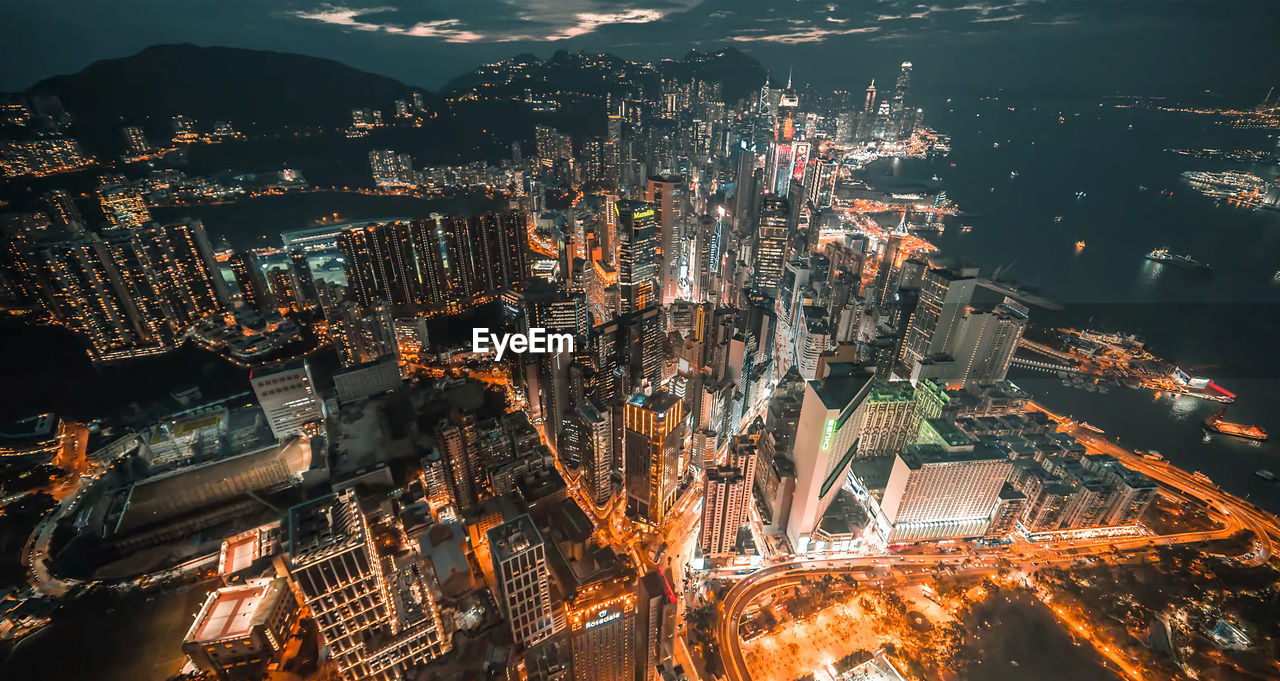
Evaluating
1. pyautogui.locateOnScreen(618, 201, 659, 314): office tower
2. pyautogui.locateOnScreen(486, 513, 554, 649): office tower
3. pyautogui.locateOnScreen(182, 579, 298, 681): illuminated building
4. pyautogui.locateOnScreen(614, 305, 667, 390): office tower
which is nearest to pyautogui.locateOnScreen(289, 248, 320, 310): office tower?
pyautogui.locateOnScreen(618, 201, 659, 314): office tower

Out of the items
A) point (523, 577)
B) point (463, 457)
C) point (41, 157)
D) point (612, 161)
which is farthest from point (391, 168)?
point (523, 577)

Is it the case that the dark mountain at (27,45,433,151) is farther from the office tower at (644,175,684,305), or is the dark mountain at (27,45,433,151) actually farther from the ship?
the ship

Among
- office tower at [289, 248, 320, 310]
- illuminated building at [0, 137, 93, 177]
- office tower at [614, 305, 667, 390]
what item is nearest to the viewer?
office tower at [614, 305, 667, 390]

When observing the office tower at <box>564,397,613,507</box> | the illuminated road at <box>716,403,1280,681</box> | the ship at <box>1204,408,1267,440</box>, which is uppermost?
the office tower at <box>564,397,613,507</box>

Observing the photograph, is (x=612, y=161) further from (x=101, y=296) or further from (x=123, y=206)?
(x=101, y=296)

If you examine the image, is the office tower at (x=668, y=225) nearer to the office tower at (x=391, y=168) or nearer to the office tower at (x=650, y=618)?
the office tower at (x=391, y=168)

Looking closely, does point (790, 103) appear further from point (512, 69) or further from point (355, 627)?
point (355, 627)

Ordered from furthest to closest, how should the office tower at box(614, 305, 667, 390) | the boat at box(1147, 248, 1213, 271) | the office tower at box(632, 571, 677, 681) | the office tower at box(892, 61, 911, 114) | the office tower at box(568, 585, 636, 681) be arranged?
the office tower at box(892, 61, 911, 114)
the boat at box(1147, 248, 1213, 271)
the office tower at box(614, 305, 667, 390)
the office tower at box(632, 571, 677, 681)
the office tower at box(568, 585, 636, 681)

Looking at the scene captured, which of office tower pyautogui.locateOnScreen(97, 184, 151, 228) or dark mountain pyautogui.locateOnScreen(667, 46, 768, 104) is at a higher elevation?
dark mountain pyautogui.locateOnScreen(667, 46, 768, 104)
